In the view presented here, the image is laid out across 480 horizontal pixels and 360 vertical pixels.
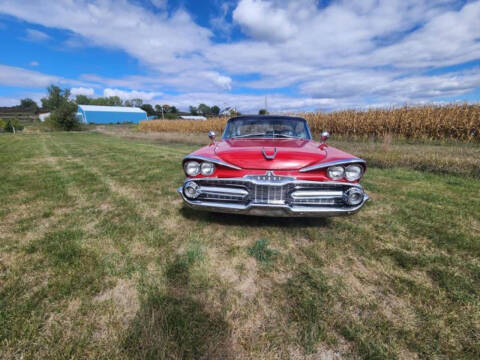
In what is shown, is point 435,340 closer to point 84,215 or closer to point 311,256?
point 311,256

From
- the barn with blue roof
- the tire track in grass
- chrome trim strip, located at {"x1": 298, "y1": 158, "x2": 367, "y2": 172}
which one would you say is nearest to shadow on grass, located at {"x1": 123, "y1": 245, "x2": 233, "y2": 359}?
the tire track in grass

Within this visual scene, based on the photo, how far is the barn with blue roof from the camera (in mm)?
43969

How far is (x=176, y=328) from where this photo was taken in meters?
1.28

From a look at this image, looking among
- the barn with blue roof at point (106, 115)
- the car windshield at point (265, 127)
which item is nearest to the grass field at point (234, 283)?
the car windshield at point (265, 127)

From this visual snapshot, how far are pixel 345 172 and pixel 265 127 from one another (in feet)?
5.55

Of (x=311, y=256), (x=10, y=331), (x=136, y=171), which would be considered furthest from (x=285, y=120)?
(x=136, y=171)

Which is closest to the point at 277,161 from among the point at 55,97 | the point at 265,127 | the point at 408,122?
the point at 265,127

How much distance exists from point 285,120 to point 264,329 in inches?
121

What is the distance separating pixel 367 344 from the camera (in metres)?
1.23

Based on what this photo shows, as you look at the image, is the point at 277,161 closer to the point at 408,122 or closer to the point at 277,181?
the point at 277,181

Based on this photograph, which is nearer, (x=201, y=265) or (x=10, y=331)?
(x=10, y=331)

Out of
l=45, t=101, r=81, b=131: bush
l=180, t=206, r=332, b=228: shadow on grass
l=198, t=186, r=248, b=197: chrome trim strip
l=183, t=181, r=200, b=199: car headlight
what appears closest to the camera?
l=198, t=186, r=248, b=197: chrome trim strip

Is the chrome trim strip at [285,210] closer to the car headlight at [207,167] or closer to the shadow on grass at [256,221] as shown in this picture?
the car headlight at [207,167]

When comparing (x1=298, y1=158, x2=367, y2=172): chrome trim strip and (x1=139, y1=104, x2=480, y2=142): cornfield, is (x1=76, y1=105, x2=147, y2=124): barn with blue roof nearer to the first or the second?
(x1=139, y1=104, x2=480, y2=142): cornfield
